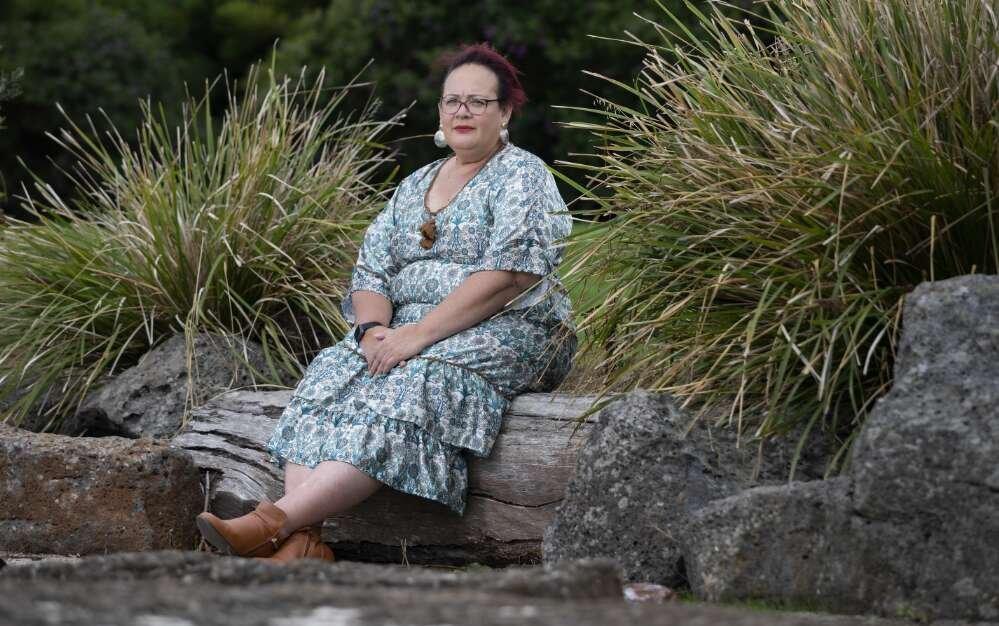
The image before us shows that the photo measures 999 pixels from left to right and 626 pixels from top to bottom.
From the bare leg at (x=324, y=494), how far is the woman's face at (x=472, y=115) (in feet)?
3.86

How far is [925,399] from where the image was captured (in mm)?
2863

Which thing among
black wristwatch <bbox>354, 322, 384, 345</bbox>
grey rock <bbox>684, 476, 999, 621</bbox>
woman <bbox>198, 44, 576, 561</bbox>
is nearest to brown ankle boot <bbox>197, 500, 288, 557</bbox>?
woman <bbox>198, 44, 576, 561</bbox>

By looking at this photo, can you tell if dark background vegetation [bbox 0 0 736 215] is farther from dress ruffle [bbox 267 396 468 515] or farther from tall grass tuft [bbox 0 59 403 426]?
dress ruffle [bbox 267 396 468 515]

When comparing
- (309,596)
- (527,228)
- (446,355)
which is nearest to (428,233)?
(527,228)

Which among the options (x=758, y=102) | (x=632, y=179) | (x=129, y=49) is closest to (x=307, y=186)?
(x=632, y=179)

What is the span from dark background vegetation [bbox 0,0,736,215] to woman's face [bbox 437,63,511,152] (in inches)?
202

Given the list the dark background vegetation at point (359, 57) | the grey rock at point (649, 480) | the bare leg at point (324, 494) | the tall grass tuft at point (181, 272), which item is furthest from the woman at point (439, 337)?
the dark background vegetation at point (359, 57)

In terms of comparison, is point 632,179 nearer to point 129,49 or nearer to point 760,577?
point 760,577

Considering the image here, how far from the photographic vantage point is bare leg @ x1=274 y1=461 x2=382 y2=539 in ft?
12.5

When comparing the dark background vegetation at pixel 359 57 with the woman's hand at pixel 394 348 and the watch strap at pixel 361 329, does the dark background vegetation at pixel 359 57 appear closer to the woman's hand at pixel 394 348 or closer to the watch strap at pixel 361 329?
the watch strap at pixel 361 329

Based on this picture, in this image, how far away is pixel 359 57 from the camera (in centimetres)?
1110

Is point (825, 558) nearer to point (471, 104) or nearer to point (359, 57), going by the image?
point (471, 104)

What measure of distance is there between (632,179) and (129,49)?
898 cm

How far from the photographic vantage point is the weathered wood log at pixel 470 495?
13.0 ft
